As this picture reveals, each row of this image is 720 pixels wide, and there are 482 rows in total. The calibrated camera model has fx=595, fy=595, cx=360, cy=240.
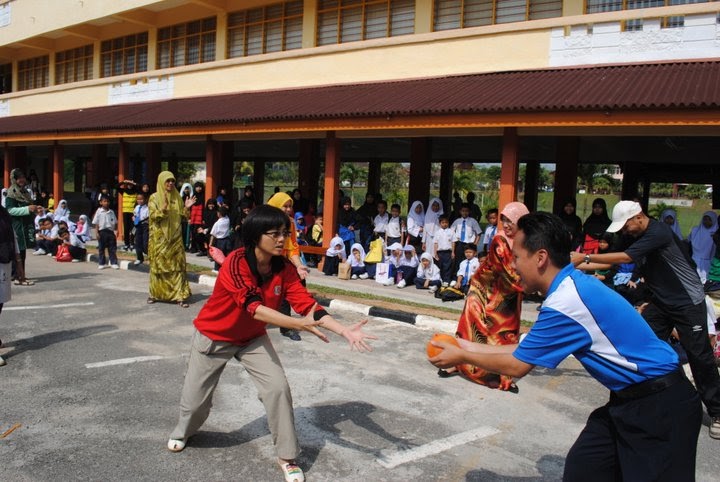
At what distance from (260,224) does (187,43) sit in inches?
700

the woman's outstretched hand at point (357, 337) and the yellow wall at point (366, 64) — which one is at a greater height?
the yellow wall at point (366, 64)

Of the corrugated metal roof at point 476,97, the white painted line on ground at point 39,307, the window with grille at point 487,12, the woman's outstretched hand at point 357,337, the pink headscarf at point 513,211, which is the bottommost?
the white painted line on ground at point 39,307

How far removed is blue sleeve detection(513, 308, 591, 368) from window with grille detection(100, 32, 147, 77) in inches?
836

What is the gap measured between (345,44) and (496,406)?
37.9ft

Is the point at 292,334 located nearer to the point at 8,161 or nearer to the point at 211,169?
the point at 211,169

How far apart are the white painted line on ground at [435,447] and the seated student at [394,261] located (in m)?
7.28

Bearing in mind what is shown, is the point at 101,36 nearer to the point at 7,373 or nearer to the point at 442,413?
the point at 7,373

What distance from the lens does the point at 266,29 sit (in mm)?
17078

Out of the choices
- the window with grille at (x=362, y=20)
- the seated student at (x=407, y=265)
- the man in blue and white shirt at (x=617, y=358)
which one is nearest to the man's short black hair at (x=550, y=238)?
the man in blue and white shirt at (x=617, y=358)

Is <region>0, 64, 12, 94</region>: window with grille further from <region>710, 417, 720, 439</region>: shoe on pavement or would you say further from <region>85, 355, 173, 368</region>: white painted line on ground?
<region>710, 417, 720, 439</region>: shoe on pavement

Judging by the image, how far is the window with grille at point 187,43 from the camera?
61.5 ft

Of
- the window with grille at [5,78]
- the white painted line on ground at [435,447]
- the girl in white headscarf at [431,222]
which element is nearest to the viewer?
the white painted line on ground at [435,447]

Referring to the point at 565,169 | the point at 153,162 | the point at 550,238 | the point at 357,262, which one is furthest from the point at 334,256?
the point at 550,238

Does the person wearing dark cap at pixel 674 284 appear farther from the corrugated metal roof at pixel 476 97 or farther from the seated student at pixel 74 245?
the seated student at pixel 74 245
